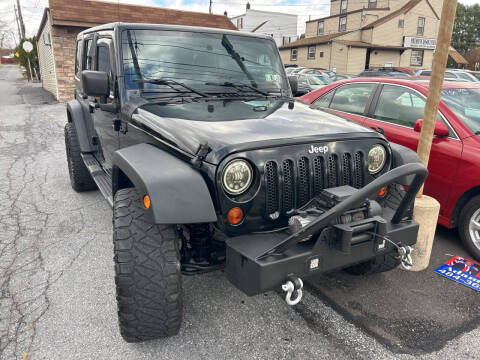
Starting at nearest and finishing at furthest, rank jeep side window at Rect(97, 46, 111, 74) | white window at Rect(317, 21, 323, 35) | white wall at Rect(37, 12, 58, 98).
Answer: jeep side window at Rect(97, 46, 111, 74)
white wall at Rect(37, 12, 58, 98)
white window at Rect(317, 21, 323, 35)

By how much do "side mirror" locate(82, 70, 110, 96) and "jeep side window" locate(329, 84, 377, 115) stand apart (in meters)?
3.11

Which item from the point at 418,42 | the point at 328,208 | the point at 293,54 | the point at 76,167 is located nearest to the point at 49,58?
the point at 76,167

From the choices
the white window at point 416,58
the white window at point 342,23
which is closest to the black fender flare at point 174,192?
the white window at point 416,58

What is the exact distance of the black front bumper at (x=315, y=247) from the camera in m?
1.98

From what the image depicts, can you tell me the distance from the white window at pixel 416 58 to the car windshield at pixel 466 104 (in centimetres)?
3443

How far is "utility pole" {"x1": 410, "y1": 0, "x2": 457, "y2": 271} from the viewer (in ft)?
10.2

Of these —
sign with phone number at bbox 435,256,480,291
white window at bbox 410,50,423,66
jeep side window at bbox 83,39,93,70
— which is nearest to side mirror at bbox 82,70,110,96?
jeep side window at bbox 83,39,93,70

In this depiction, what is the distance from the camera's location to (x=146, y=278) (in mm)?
2170

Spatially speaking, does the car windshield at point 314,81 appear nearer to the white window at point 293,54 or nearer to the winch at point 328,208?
the winch at point 328,208

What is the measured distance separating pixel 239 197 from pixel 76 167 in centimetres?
349

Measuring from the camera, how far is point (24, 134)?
Answer: 30.4 feet

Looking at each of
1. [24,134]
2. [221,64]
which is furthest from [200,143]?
[24,134]

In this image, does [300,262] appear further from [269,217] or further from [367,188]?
[367,188]

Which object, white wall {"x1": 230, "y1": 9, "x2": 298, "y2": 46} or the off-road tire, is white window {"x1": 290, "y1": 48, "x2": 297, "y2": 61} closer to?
white wall {"x1": 230, "y1": 9, "x2": 298, "y2": 46}
